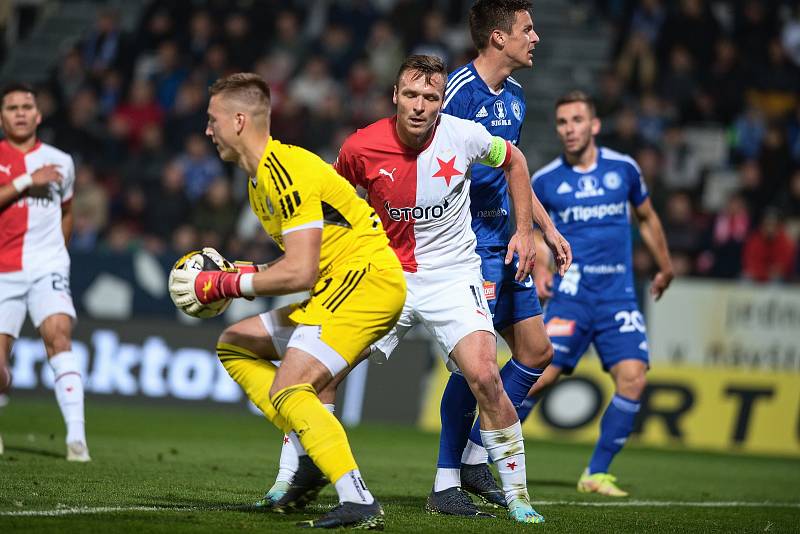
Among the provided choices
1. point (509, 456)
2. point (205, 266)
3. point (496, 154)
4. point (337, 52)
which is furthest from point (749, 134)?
point (205, 266)

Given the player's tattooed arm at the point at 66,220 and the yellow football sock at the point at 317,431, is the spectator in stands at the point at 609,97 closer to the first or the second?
the player's tattooed arm at the point at 66,220

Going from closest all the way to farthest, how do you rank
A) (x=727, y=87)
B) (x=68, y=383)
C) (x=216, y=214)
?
(x=68, y=383) < (x=216, y=214) < (x=727, y=87)

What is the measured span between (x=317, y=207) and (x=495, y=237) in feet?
6.18

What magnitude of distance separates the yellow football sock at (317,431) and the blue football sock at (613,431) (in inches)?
154

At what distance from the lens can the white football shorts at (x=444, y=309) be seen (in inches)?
265

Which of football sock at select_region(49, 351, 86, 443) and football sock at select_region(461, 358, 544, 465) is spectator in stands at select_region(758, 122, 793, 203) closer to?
Answer: football sock at select_region(461, 358, 544, 465)

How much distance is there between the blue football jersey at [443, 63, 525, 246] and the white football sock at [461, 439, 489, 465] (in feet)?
4.27

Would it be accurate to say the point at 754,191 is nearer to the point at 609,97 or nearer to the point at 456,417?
the point at 609,97

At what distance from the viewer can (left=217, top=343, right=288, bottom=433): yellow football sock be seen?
611 cm

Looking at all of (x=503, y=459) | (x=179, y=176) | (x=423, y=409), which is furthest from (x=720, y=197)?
(x=503, y=459)

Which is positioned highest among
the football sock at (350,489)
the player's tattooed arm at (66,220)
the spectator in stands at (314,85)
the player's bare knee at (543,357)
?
the spectator in stands at (314,85)

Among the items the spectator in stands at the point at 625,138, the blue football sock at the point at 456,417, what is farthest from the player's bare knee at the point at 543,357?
the spectator in stands at the point at 625,138

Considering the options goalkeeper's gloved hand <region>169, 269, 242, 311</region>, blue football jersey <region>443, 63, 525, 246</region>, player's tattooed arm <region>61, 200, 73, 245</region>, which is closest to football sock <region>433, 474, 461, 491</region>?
blue football jersey <region>443, 63, 525, 246</region>

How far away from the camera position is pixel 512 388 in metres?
7.68
